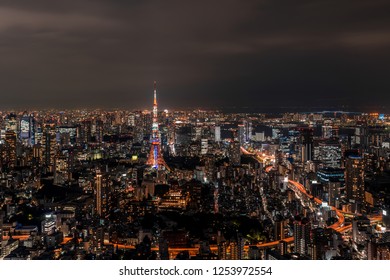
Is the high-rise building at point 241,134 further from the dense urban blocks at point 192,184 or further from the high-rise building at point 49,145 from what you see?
the high-rise building at point 49,145

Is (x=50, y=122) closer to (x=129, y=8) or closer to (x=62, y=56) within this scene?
(x=62, y=56)

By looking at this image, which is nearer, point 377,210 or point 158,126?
point 377,210

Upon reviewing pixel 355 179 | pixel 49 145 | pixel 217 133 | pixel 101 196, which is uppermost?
pixel 217 133

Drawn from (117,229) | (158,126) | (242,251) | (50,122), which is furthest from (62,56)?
(242,251)

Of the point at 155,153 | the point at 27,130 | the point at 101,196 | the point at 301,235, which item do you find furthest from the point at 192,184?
the point at 27,130

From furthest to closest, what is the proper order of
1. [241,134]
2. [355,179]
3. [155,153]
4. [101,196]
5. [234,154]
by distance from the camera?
[234,154] → [155,153] → [241,134] → [355,179] → [101,196]

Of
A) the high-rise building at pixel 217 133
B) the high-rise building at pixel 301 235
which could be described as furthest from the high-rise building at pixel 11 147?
the high-rise building at pixel 301 235

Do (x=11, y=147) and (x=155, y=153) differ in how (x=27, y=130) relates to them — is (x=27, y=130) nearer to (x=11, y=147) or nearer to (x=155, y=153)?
(x=11, y=147)
